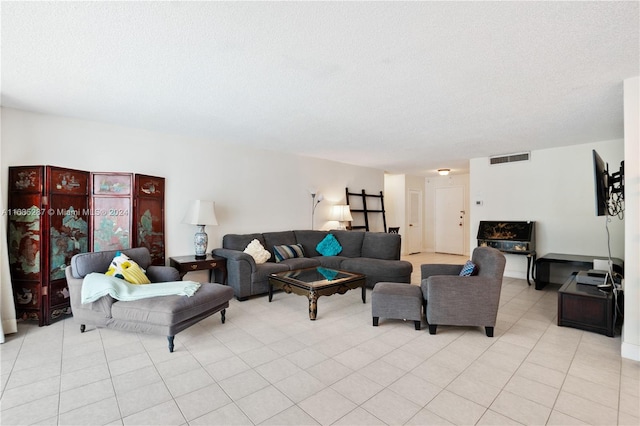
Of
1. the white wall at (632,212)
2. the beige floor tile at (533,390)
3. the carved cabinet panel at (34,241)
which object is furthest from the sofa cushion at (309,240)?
Result: the white wall at (632,212)

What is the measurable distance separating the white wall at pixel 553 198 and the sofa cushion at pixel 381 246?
206 cm

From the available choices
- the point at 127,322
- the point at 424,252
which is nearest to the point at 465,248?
the point at 424,252

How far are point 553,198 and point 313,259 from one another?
4.32 meters

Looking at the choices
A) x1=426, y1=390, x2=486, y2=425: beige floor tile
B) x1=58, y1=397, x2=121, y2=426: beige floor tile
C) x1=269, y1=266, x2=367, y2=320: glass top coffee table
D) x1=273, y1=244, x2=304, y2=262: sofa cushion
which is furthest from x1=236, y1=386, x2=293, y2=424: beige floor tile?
x1=273, y1=244, x2=304, y2=262: sofa cushion

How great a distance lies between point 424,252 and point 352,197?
3566 millimetres

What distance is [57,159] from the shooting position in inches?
143

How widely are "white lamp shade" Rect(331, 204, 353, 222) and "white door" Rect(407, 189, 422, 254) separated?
2.92 m

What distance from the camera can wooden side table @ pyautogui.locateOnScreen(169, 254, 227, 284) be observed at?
13.4 feet

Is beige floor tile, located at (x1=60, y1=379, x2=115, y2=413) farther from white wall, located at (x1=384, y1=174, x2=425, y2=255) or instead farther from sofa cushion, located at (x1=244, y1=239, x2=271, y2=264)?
white wall, located at (x1=384, y1=174, x2=425, y2=255)

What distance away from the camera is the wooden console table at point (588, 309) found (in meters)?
3.07

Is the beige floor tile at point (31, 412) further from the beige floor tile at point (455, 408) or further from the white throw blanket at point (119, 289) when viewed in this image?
the beige floor tile at point (455, 408)

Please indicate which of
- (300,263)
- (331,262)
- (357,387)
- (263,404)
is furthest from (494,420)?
(331,262)

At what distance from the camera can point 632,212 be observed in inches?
102

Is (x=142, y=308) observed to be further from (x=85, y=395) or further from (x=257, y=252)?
(x=257, y=252)
